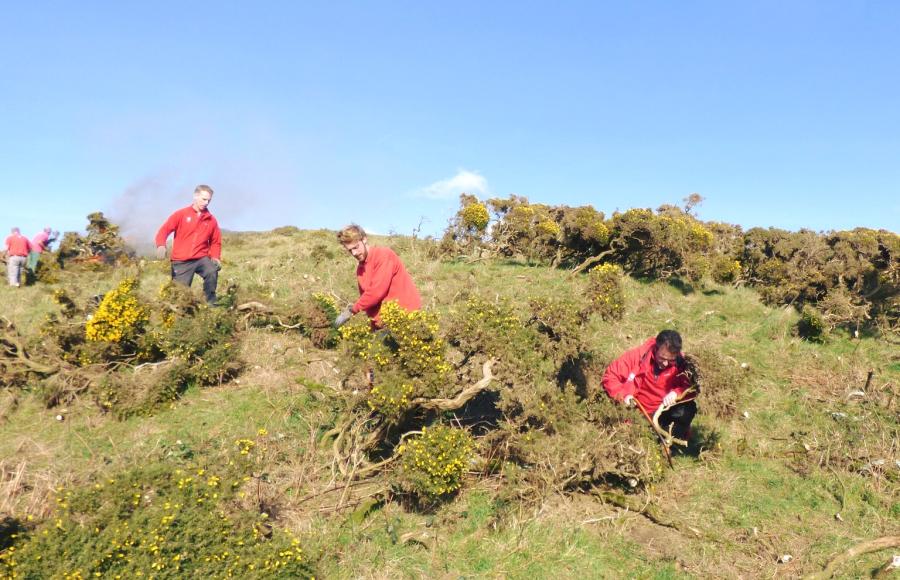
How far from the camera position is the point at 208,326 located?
704 centimetres

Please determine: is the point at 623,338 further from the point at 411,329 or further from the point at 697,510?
the point at 411,329

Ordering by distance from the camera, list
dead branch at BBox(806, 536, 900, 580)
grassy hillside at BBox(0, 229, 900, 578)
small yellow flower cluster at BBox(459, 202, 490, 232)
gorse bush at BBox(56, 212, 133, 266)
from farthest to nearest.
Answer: gorse bush at BBox(56, 212, 133, 266) → small yellow flower cluster at BBox(459, 202, 490, 232) → grassy hillside at BBox(0, 229, 900, 578) → dead branch at BBox(806, 536, 900, 580)

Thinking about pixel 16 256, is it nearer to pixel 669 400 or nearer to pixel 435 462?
pixel 435 462

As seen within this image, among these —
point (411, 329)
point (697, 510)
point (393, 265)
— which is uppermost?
point (393, 265)

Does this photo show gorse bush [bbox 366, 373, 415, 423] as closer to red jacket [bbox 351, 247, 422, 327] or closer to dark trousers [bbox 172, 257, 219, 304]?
red jacket [bbox 351, 247, 422, 327]

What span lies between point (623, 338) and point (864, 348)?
359 centimetres

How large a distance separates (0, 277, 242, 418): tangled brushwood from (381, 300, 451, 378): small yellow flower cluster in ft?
11.0

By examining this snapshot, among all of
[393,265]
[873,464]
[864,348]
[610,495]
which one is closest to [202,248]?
[393,265]

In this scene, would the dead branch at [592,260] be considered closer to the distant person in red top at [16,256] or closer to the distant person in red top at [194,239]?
the distant person in red top at [194,239]

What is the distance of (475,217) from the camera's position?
14.2 metres

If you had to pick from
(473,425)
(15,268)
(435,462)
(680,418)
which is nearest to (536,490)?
(473,425)

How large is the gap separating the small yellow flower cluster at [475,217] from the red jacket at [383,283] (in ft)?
29.4

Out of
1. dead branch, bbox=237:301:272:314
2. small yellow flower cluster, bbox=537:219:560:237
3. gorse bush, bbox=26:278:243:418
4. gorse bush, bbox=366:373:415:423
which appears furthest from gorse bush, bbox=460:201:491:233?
gorse bush, bbox=366:373:415:423

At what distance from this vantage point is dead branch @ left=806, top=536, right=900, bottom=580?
395 centimetres
